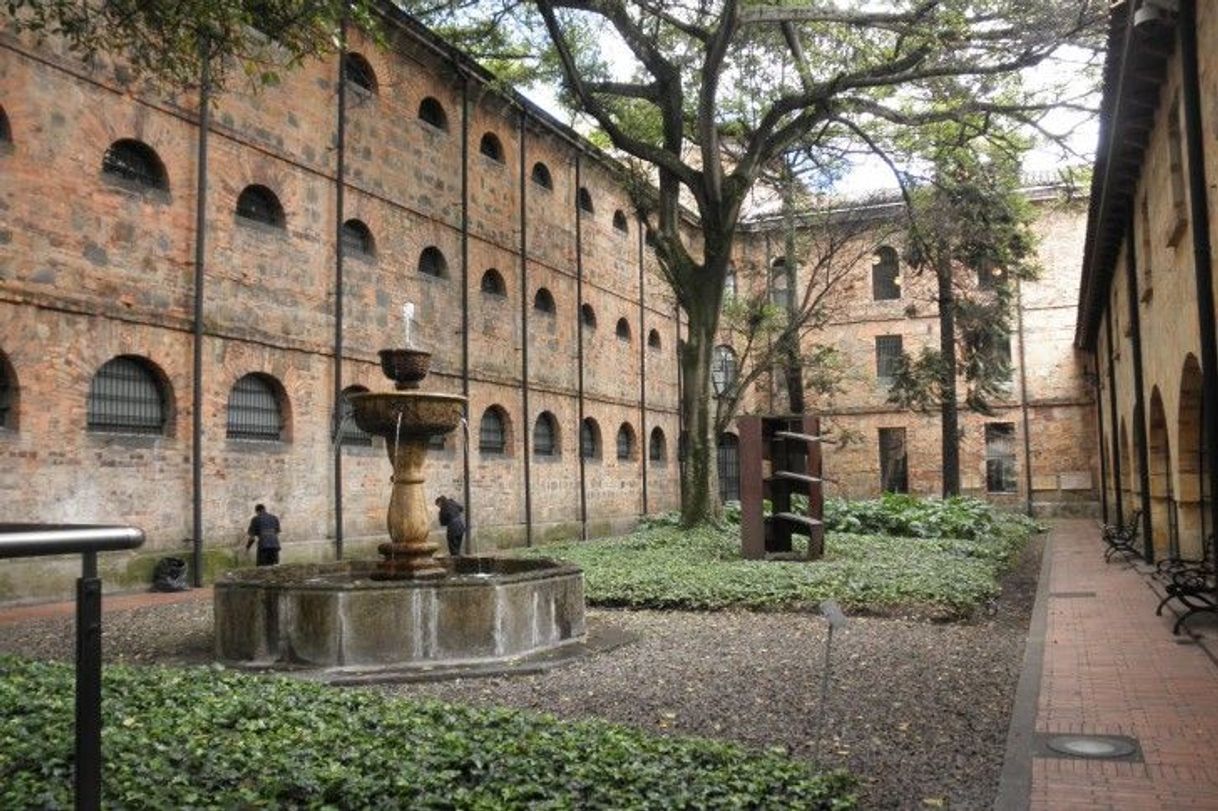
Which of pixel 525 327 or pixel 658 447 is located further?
pixel 658 447

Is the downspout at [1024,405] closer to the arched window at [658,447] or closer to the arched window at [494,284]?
the arched window at [658,447]

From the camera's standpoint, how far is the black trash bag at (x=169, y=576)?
45.1ft

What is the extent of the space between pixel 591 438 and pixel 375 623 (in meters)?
18.9

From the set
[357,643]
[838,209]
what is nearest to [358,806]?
[357,643]

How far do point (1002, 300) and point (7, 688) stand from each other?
86.1ft

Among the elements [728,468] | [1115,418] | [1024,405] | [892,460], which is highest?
[1024,405]

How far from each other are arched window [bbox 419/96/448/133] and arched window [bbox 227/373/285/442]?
7345 millimetres

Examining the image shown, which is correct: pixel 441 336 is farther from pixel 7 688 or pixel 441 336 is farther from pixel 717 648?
pixel 7 688

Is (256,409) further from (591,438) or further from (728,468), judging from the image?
(728,468)

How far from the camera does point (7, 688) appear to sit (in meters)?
5.86

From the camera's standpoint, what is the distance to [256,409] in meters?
16.0

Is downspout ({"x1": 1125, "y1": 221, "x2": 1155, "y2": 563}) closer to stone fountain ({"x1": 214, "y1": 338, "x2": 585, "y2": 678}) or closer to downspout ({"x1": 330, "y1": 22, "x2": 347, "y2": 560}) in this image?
stone fountain ({"x1": 214, "y1": 338, "x2": 585, "y2": 678})

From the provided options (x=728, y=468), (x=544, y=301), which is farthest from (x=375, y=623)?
(x=728, y=468)

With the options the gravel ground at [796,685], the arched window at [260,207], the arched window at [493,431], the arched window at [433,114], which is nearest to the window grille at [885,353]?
the arched window at [493,431]
